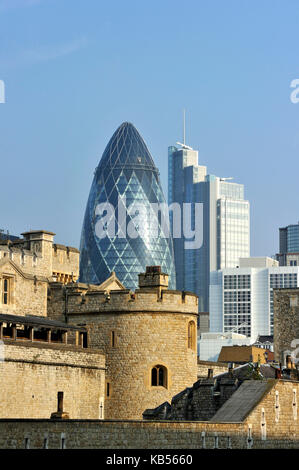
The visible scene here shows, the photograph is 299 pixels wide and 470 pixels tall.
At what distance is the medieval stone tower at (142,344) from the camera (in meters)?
71.8

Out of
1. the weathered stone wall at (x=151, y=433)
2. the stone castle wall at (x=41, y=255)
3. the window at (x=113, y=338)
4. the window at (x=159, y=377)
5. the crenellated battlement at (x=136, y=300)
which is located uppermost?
the stone castle wall at (x=41, y=255)

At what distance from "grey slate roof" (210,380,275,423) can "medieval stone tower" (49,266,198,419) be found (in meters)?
13.2

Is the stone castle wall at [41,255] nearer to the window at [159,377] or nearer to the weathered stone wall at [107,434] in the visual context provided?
the window at [159,377]

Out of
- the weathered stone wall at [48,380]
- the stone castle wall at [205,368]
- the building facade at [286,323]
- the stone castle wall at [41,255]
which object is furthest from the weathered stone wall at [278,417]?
the building facade at [286,323]

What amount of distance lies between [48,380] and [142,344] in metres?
7.86

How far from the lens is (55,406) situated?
221ft

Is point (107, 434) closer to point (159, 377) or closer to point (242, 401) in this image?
point (242, 401)

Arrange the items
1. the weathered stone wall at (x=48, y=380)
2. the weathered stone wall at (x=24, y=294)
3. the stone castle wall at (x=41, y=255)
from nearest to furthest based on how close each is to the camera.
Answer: the weathered stone wall at (x=48, y=380)
the weathered stone wall at (x=24, y=294)
the stone castle wall at (x=41, y=255)

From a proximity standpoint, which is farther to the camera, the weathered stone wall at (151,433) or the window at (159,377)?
the window at (159,377)

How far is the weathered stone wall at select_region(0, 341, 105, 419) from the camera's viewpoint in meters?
64.1

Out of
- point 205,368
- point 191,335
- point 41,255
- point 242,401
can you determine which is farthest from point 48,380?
point 41,255

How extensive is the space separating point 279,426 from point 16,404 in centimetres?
1579

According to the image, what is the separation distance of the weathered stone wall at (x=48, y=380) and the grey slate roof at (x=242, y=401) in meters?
13.0

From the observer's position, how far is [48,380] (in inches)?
2640
